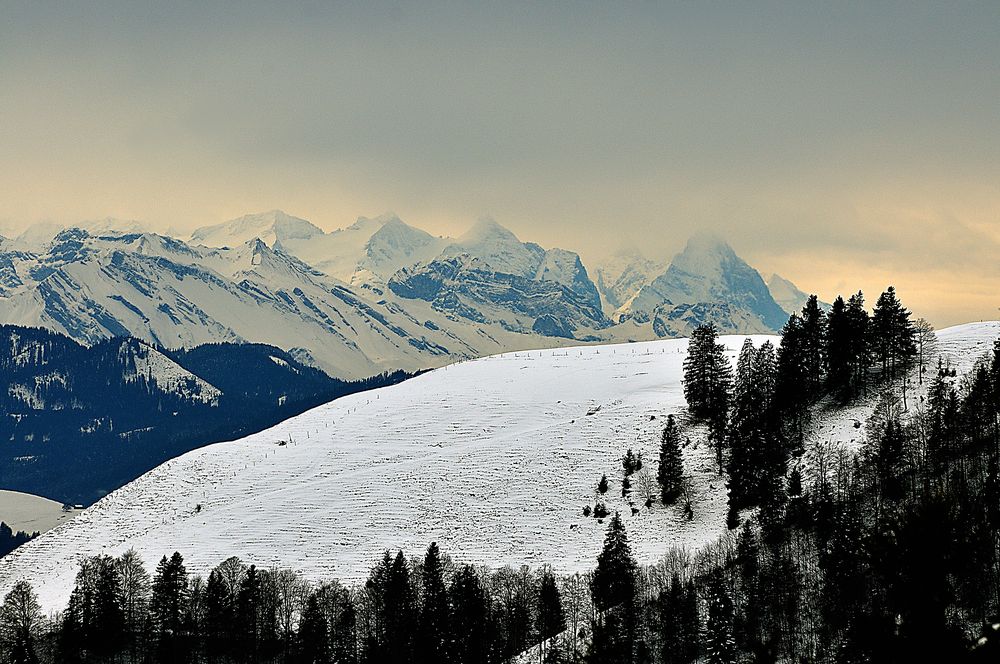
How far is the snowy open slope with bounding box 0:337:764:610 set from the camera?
438 feet

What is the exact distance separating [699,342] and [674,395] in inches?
423

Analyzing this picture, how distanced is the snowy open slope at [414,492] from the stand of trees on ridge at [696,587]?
709 cm

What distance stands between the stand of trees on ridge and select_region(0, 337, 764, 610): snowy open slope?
23.3 feet

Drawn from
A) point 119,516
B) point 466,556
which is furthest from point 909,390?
point 119,516

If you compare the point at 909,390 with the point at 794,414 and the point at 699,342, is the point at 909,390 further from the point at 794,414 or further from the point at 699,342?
the point at 699,342

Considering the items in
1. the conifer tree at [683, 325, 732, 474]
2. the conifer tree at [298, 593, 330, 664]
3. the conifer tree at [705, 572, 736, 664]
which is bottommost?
the conifer tree at [298, 593, 330, 664]

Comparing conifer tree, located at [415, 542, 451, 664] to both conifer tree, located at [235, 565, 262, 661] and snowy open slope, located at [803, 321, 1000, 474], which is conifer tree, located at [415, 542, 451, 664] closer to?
conifer tree, located at [235, 565, 262, 661]

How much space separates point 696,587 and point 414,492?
54762mm

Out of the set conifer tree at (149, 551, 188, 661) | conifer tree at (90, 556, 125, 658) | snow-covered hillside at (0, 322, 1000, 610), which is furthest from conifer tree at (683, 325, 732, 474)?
conifer tree at (90, 556, 125, 658)

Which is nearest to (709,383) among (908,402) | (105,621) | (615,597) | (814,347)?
(814,347)

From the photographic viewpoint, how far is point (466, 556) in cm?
13012

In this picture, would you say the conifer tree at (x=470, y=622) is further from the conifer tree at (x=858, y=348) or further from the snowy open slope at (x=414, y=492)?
the conifer tree at (x=858, y=348)

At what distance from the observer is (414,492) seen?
150 meters

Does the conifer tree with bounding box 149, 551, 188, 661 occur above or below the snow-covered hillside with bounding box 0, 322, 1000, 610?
below
